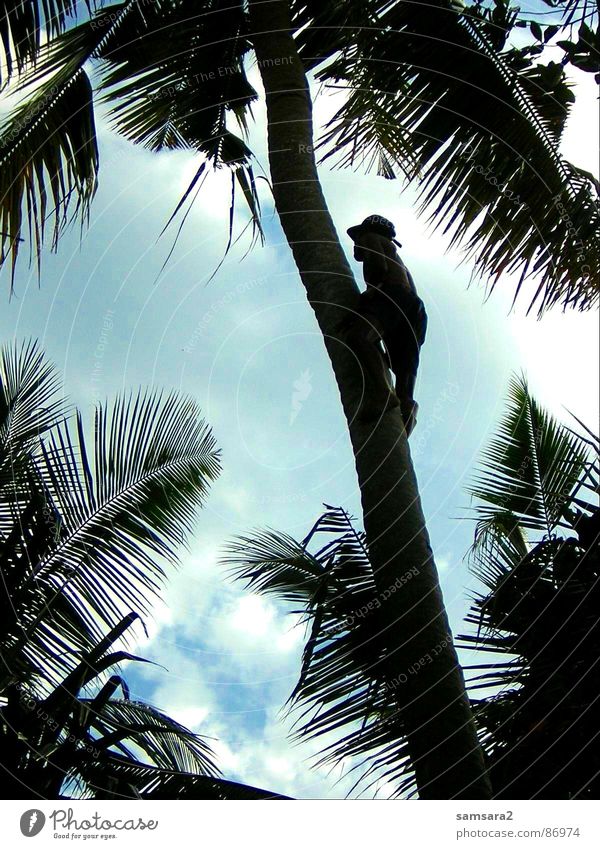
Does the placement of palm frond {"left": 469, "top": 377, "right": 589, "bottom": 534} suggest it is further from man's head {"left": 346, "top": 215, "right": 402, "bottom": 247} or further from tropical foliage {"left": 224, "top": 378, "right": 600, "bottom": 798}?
man's head {"left": 346, "top": 215, "right": 402, "bottom": 247}

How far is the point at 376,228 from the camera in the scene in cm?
554

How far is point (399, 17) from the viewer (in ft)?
20.0

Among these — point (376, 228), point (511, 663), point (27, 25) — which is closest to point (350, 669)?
point (511, 663)

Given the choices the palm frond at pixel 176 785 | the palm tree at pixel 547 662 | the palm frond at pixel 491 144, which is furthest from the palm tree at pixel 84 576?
the palm frond at pixel 491 144

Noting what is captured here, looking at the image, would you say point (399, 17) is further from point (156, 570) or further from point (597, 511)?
point (156, 570)

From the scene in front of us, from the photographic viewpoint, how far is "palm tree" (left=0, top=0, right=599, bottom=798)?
16.6 ft

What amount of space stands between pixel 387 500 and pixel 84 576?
2524 mm

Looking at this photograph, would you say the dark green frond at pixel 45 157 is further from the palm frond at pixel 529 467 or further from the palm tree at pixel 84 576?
the palm frond at pixel 529 467

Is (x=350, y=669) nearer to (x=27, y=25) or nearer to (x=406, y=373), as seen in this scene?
(x=406, y=373)

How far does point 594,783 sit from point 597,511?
5.13 feet

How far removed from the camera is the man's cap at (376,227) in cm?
555

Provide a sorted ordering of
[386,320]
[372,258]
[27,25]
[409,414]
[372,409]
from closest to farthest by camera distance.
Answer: [372,409]
[386,320]
[409,414]
[372,258]
[27,25]

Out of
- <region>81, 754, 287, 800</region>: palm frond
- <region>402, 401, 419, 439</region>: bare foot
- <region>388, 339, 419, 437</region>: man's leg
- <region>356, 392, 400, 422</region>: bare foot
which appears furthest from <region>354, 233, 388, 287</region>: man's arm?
<region>81, 754, 287, 800</region>: palm frond

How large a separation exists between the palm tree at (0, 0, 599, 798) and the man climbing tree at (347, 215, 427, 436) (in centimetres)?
12
